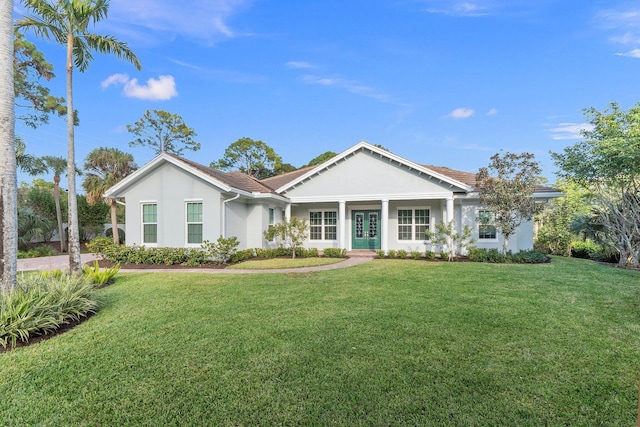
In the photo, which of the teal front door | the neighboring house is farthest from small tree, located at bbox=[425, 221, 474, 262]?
the teal front door

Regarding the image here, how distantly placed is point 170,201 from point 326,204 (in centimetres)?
831

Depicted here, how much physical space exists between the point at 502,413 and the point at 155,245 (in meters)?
14.7

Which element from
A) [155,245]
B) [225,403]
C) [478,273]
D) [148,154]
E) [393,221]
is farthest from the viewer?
[148,154]

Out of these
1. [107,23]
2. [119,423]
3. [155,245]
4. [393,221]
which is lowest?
[119,423]

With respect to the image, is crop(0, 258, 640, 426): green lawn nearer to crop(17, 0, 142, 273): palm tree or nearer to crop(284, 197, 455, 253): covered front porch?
crop(17, 0, 142, 273): palm tree

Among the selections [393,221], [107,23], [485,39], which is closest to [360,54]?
[485,39]

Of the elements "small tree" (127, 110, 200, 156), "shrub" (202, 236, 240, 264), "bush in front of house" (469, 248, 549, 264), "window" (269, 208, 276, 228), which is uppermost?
"small tree" (127, 110, 200, 156)

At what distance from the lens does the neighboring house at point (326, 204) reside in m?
13.6

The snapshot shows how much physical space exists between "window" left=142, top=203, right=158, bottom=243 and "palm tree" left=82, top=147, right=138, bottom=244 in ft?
22.2

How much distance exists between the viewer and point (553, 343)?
14.0ft

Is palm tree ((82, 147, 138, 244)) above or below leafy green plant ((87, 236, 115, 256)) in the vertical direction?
above

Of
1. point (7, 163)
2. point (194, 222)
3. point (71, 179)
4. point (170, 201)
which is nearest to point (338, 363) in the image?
point (7, 163)

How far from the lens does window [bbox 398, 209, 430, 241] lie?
16.2 m

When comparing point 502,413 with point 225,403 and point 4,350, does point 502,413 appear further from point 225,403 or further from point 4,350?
point 4,350
